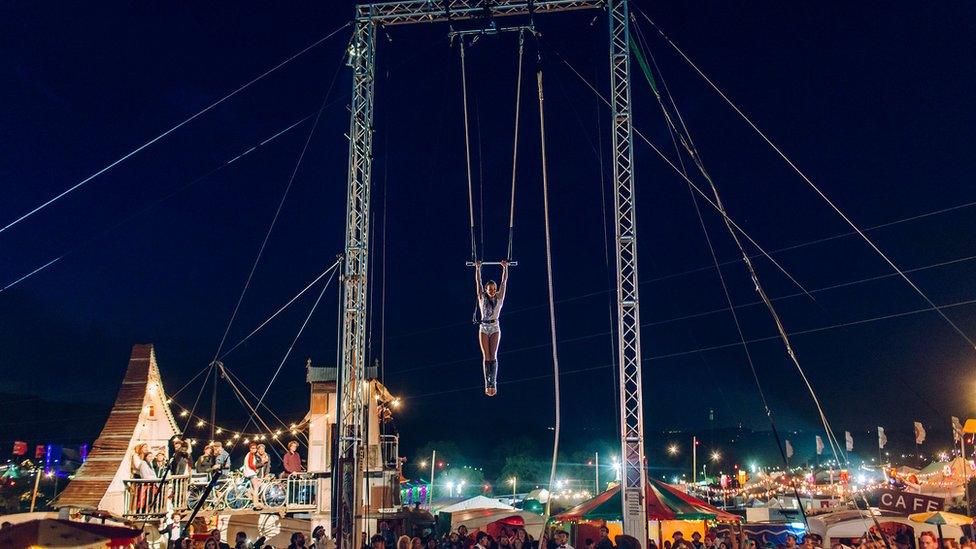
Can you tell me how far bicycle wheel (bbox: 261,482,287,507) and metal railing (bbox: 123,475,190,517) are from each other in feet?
5.80

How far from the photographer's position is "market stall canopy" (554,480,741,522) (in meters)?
11.8

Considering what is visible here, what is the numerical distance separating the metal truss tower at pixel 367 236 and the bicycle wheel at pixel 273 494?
12.9 feet

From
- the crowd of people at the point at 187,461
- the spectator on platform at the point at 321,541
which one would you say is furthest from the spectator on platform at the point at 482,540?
the crowd of people at the point at 187,461

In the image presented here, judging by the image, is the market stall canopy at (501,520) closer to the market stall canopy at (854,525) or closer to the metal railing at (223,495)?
the metal railing at (223,495)

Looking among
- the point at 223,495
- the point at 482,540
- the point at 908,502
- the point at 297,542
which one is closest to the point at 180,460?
the point at 223,495

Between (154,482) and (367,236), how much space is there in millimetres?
6803

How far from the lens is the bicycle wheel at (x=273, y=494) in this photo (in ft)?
50.6

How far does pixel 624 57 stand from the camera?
11.3 meters

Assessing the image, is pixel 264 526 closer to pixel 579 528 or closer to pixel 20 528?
pixel 579 528

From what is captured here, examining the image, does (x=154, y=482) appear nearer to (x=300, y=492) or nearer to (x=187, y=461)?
(x=187, y=461)

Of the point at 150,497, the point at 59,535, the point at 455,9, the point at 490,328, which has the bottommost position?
the point at 150,497

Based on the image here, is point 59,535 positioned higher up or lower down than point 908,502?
higher up

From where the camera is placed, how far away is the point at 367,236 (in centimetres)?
1262

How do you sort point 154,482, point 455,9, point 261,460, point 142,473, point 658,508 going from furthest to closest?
point 261,460 < point 142,473 < point 154,482 < point 455,9 < point 658,508
